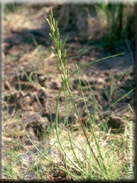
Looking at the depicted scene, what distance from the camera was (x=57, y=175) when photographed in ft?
4.58

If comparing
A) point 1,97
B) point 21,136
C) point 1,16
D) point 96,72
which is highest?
point 1,16

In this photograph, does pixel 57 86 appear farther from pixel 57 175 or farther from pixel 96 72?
pixel 57 175

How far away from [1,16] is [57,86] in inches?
59.3

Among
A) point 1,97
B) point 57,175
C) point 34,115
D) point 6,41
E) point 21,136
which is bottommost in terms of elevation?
point 57,175

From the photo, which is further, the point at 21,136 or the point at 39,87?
the point at 39,87

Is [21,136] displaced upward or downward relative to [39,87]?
downward

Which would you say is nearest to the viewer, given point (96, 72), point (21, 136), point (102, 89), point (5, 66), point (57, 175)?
point (57, 175)

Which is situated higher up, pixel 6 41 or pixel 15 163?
pixel 6 41

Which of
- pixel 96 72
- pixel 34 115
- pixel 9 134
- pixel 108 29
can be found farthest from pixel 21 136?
pixel 108 29

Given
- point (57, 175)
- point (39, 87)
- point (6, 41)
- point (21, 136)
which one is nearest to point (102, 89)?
point (39, 87)

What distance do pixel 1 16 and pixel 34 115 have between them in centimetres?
176

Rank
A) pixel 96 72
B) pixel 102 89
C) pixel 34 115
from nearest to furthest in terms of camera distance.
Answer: pixel 34 115 < pixel 102 89 < pixel 96 72

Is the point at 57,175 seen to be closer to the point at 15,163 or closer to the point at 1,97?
the point at 15,163

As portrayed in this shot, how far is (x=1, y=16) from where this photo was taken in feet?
10.5
